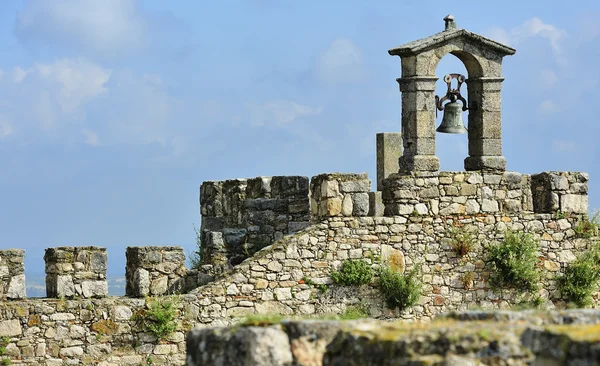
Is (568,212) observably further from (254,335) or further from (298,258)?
(254,335)

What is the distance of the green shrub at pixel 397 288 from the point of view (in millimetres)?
19031

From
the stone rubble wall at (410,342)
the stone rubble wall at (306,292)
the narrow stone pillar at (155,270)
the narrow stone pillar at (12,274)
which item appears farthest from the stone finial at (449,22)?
the stone rubble wall at (410,342)

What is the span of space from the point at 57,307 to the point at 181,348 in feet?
6.22

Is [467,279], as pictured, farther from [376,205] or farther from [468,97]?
[468,97]

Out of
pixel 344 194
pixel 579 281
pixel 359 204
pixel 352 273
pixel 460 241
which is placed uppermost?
pixel 344 194

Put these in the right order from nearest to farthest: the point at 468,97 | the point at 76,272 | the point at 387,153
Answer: the point at 76,272
the point at 468,97
the point at 387,153

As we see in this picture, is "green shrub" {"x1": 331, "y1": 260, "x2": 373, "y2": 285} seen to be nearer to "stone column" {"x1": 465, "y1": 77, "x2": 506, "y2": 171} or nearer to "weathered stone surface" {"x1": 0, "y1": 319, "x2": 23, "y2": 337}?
"stone column" {"x1": 465, "y1": 77, "x2": 506, "y2": 171}

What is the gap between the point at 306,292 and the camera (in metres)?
18.8

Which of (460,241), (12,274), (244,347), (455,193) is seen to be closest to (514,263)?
(460,241)

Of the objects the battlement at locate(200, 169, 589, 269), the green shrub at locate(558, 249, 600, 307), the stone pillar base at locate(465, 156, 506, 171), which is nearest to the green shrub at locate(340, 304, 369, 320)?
the battlement at locate(200, 169, 589, 269)

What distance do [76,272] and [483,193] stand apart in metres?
6.57

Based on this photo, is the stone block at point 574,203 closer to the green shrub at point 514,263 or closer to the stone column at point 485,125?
the green shrub at point 514,263

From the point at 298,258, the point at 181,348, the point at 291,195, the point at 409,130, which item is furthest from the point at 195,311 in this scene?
the point at 409,130

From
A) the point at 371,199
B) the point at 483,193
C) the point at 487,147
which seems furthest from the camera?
the point at 371,199
